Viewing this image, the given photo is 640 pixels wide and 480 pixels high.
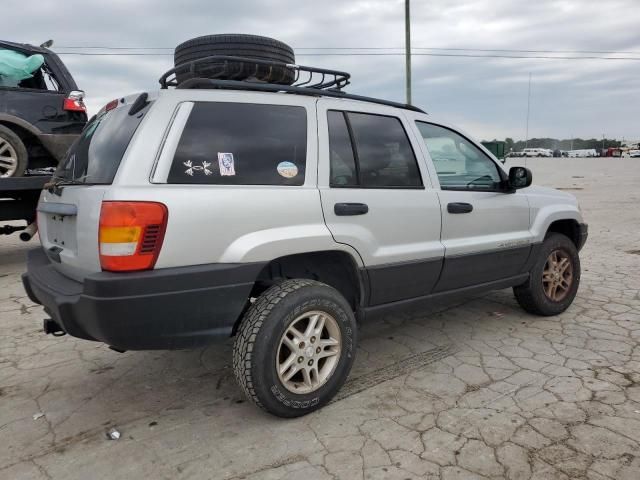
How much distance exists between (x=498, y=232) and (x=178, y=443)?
266 cm

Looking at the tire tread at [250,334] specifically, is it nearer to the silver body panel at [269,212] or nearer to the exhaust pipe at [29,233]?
the silver body panel at [269,212]

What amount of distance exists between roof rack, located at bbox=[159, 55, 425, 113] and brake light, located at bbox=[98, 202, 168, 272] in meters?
0.79

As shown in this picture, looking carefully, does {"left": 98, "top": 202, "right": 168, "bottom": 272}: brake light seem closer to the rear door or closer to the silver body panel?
the silver body panel

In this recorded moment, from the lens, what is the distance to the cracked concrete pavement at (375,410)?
90.2 inches

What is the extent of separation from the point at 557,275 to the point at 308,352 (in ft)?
8.84

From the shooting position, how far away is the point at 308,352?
2.70m

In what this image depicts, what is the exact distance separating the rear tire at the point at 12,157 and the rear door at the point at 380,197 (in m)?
4.51

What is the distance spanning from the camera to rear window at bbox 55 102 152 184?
2480 millimetres

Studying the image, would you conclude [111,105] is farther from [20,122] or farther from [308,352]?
[20,122]

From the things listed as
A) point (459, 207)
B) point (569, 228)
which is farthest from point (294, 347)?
point (569, 228)

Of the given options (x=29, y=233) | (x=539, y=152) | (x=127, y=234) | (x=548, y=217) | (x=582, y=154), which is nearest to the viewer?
(x=127, y=234)

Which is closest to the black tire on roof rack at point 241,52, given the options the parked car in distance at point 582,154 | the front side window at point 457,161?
the front side window at point 457,161

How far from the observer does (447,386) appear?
3.04 metres

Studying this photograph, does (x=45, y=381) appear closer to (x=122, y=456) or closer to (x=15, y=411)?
(x=15, y=411)
